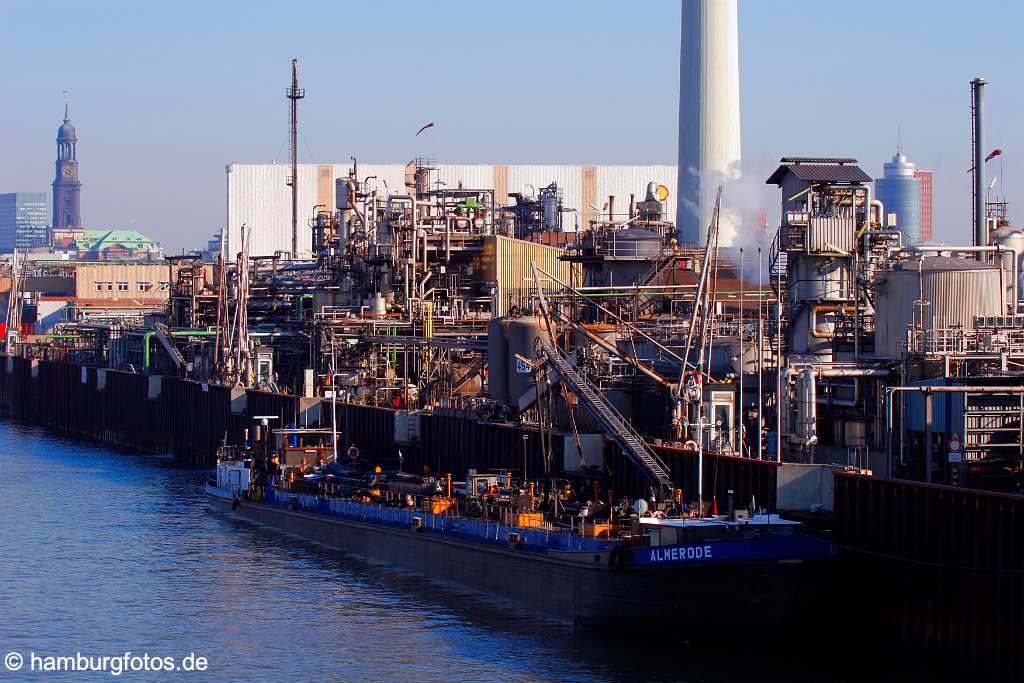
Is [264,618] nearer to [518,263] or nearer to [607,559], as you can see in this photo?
[607,559]

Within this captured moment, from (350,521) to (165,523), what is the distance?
37.4 feet

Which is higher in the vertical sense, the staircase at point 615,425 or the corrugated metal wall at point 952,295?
the corrugated metal wall at point 952,295

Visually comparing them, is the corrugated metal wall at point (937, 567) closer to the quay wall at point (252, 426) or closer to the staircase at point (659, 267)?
the quay wall at point (252, 426)

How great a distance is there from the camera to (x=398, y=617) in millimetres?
46000

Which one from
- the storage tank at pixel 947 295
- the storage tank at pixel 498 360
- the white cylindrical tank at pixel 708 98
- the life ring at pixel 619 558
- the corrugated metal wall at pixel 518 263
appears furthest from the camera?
the white cylindrical tank at pixel 708 98

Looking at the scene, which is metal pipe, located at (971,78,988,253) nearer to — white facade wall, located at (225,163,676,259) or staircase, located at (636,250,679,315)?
staircase, located at (636,250,679,315)

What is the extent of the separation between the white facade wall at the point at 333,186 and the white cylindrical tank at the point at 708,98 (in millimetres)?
55411

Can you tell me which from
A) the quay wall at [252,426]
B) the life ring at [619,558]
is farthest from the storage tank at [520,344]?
the life ring at [619,558]

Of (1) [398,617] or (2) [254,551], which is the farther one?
(2) [254,551]

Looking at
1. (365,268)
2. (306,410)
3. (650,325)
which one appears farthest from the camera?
(365,268)

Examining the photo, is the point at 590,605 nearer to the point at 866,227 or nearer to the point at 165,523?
the point at 866,227

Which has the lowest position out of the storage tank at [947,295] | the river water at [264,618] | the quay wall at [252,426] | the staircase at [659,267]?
the river water at [264,618]

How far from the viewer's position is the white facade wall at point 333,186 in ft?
503

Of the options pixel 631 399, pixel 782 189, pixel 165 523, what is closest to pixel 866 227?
pixel 782 189
